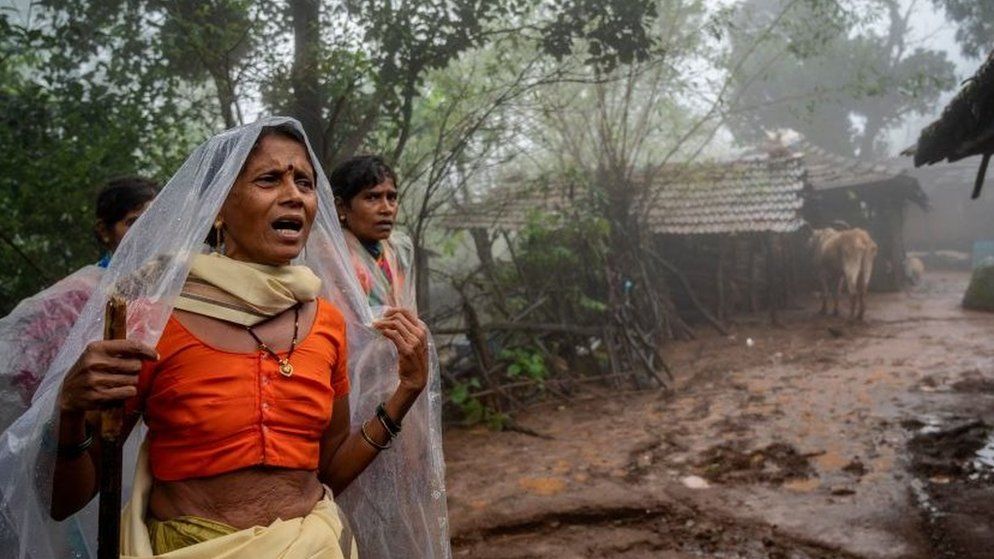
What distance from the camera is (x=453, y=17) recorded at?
242 inches

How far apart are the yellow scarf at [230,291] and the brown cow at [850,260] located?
13.0 metres

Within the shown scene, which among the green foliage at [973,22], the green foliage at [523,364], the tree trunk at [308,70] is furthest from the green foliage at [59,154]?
the green foliage at [973,22]

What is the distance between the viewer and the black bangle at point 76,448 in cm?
131

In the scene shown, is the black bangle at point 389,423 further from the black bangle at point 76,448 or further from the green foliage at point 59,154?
the green foliage at point 59,154

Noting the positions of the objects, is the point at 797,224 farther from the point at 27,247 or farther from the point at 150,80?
the point at 27,247

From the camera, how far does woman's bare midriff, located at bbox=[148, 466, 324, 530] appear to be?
1.38 meters

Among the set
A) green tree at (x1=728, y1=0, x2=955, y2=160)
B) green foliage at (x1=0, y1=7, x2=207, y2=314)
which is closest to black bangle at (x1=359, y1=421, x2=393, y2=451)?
green foliage at (x1=0, y1=7, x2=207, y2=314)

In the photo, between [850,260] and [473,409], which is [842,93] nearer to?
[850,260]

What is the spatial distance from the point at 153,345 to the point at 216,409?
0.59ft

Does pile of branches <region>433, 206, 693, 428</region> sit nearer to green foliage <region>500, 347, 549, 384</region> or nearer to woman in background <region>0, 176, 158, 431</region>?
green foliage <region>500, 347, 549, 384</region>

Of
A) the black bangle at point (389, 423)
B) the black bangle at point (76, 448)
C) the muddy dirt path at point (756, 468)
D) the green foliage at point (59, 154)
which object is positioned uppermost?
the green foliage at point (59, 154)

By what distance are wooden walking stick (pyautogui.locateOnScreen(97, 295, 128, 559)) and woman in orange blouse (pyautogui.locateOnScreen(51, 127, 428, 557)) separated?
0.16 ft

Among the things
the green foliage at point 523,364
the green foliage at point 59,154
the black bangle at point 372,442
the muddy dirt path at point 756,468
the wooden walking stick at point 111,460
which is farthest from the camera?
the green foliage at point 523,364

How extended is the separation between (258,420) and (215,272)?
34 centimetres
